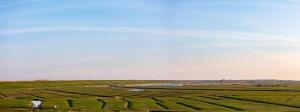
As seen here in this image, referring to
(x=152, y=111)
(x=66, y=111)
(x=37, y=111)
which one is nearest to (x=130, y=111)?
(x=152, y=111)

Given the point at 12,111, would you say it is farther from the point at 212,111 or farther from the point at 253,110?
the point at 253,110

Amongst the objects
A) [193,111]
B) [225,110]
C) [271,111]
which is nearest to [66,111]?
[193,111]

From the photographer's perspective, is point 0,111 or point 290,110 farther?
point 290,110


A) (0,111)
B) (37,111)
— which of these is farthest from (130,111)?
(0,111)

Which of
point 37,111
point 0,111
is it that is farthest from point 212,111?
point 0,111

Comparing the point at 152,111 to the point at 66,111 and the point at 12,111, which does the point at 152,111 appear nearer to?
the point at 66,111

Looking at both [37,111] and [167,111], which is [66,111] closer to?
[37,111]
